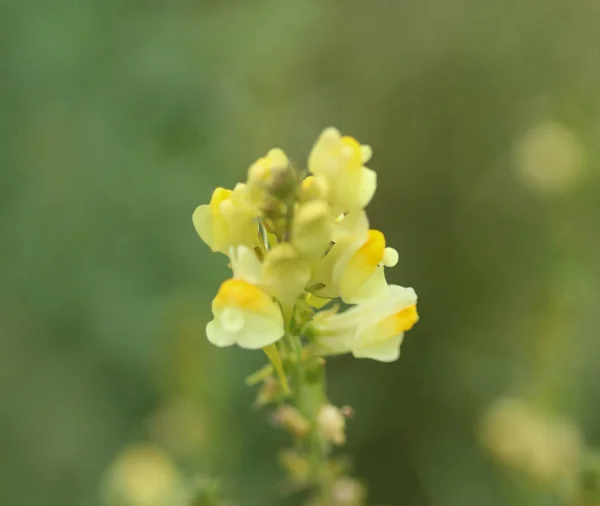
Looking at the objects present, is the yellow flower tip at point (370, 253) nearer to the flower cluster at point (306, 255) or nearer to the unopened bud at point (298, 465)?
the flower cluster at point (306, 255)

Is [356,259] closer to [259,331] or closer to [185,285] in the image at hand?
[259,331]

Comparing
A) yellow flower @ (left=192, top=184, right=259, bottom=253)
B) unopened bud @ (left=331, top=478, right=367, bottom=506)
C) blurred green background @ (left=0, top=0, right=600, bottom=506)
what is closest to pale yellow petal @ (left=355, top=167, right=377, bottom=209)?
yellow flower @ (left=192, top=184, right=259, bottom=253)

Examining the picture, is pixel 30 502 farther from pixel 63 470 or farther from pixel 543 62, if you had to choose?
pixel 543 62

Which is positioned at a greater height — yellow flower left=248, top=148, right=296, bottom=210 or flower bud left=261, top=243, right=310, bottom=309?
yellow flower left=248, top=148, right=296, bottom=210

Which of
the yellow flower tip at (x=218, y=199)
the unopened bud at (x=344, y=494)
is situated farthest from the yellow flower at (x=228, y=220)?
the unopened bud at (x=344, y=494)

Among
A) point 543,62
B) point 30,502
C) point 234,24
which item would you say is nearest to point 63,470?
point 30,502

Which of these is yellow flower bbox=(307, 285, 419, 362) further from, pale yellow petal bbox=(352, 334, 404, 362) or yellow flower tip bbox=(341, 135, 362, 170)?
yellow flower tip bbox=(341, 135, 362, 170)

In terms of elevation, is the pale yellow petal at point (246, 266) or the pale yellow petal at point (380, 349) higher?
the pale yellow petal at point (246, 266)

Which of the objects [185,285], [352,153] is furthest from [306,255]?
[185,285]
